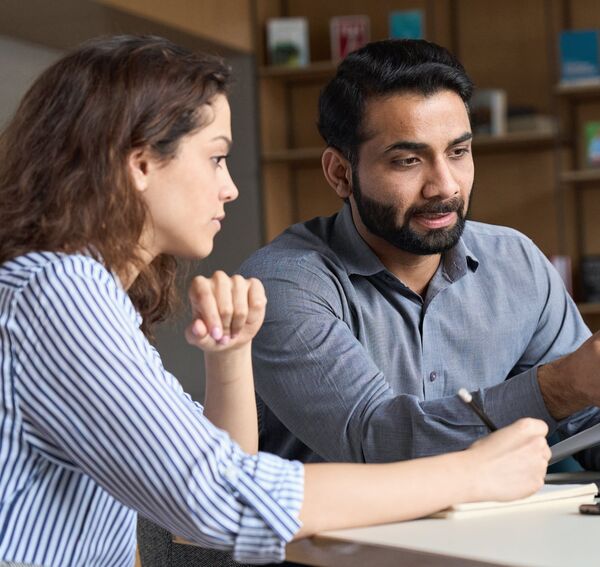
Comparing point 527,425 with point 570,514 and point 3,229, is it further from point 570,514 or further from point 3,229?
point 3,229

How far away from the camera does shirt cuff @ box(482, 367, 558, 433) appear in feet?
4.97

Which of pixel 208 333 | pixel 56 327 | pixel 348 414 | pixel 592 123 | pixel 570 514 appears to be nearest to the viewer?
pixel 56 327

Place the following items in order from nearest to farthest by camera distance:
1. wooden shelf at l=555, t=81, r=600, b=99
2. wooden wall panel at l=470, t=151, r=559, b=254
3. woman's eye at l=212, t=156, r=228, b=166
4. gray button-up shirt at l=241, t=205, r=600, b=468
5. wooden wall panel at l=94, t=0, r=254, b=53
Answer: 1. woman's eye at l=212, t=156, r=228, b=166
2. gray button-up shirt at l=241, t=205, r=600, b=468
3. wooden wall panel at l=94, t=0, r=254, b=53
4. wooden shelf at l=555, t=81, r=600, b=99
5. wooden wall panel at l=470, t=151, r=559, b=254

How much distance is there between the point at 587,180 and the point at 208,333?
446cm

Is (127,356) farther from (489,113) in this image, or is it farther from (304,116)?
(304,116)

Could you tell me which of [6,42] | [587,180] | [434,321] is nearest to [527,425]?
[434,321]

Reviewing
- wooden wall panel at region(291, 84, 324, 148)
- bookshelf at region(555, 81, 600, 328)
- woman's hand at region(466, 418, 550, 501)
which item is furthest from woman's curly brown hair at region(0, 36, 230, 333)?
Result: wooden wall panel at region(291, 84, 324, 148)

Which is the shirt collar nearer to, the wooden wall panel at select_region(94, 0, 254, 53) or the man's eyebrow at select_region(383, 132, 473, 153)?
the man's eyebrow at select_region(383, 132, 473, 153)

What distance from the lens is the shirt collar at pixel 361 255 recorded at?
191 cm

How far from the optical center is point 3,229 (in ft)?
3.96

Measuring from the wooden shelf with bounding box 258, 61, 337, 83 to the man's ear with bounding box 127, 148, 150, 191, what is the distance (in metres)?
4.44

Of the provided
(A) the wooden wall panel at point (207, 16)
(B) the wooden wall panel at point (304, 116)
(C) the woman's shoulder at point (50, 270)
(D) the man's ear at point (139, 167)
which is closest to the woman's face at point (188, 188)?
(D) the man's ear at point (139, 167)

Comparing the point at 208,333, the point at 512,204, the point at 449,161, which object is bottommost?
the point at 512,204

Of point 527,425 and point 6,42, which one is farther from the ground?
point 6,42
